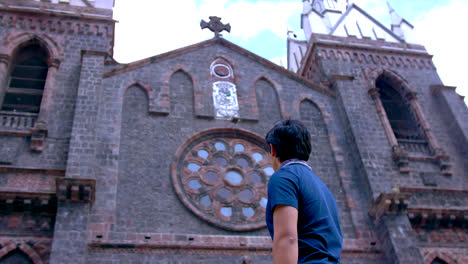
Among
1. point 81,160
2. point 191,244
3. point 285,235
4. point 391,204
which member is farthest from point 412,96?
point 285,235

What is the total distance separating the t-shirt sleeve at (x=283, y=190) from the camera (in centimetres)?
320

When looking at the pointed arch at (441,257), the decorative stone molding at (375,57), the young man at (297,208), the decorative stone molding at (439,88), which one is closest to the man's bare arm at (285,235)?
the young man at (297,208)

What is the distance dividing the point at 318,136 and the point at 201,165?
3769 millimetres

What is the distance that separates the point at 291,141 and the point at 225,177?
968 cm

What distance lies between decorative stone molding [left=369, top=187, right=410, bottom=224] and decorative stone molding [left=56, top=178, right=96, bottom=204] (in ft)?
22.8

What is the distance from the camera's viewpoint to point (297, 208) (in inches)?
128

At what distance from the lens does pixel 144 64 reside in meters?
15.3

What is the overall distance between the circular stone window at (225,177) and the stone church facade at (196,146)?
0.12ft

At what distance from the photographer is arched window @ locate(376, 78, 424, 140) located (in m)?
17.2

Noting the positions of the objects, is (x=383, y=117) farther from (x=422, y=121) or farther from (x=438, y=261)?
(x=438, y=261)

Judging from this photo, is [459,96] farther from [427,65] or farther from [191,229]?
[191,229]

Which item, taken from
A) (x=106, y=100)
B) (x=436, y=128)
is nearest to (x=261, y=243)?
(x=106, y=100)

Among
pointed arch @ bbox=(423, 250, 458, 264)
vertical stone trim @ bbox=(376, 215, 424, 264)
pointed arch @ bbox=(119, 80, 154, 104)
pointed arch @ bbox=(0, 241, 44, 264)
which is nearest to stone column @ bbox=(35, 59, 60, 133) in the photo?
pointed arch @ bbox=(119, 80, 154, 104)

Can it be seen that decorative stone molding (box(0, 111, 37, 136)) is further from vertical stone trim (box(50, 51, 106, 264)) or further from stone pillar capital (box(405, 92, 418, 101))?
stone pillar capital (box(405, 92, 418, 101))
